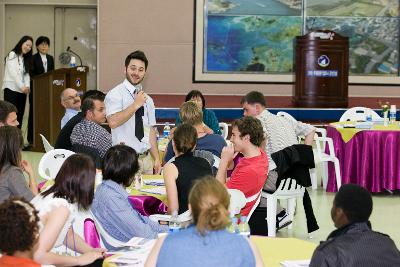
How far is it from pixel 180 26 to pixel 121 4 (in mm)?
1146

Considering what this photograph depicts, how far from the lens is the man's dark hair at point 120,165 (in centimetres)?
451

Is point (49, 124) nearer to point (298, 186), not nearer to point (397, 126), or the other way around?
point (397, 126)

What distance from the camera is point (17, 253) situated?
314 cm

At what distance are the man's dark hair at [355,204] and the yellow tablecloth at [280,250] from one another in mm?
486

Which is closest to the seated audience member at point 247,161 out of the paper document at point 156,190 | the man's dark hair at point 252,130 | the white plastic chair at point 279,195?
the man's dark hair at point 252,130

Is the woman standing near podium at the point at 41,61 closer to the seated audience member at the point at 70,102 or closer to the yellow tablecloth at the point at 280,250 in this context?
the seated audience member at the point at 70,102

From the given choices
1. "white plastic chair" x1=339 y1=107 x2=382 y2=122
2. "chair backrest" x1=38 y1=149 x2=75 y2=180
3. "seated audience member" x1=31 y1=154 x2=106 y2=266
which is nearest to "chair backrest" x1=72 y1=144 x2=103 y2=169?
"chair backrest" x1=38 y1=149 x2=75 y2=180

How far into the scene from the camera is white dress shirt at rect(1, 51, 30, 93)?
39.0ft

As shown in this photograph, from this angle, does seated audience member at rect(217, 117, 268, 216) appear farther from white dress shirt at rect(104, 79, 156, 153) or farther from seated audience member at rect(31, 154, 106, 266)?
seated audience member at rect(31, 154, 106, 266)

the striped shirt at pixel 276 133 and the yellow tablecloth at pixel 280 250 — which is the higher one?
the striped shirt at pixel 276 133

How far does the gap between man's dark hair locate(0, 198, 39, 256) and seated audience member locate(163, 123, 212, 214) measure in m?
1.90

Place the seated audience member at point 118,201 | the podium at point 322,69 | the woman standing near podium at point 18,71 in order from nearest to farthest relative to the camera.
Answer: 1. the seated audience member at point 118,201
2. the woman standing near podium at point 18,71
3. the podium at point 322,69

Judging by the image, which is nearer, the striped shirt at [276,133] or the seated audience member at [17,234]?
the seated audience member at [17,234]

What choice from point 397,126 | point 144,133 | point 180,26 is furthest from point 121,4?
point 144,133
